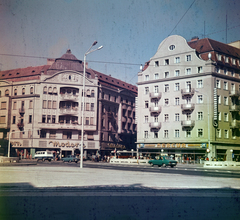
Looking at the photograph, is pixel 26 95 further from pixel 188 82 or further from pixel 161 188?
pixel 161 188

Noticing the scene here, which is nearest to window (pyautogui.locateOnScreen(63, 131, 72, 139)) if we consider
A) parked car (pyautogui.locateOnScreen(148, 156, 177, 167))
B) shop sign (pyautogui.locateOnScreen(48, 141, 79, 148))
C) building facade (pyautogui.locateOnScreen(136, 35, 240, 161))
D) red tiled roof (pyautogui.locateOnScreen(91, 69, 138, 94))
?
shop sign (pyautogui.locateOnScreen(48, 141, 79, 148))

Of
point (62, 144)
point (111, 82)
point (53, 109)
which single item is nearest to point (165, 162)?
point (62, 144)

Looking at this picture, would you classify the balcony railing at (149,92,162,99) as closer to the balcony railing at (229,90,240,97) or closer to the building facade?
the building facade

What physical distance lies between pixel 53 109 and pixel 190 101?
29.4 metres

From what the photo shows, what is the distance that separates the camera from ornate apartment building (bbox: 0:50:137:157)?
2687 inches

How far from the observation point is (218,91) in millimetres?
52656

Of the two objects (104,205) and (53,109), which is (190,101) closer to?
(53,109)

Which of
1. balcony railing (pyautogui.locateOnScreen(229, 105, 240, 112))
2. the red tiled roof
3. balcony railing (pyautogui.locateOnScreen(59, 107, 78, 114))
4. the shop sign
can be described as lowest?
the shop sign

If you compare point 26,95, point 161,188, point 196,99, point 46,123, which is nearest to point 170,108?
point 196,99

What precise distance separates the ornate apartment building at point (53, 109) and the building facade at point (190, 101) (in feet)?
44.4

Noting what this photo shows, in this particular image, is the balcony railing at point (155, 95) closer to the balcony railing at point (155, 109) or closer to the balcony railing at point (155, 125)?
the balcony railing at point (155, 109)

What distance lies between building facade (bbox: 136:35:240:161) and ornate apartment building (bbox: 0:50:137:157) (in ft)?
44.4

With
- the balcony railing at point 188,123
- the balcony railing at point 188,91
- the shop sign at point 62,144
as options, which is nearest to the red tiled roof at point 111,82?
the shop sign at point 62,144

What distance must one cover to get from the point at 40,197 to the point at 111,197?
215cm
